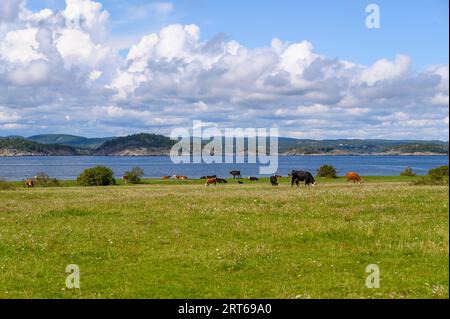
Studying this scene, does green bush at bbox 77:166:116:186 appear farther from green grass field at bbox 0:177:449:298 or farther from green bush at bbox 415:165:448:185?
green grass field at bbox 0:177:449:298

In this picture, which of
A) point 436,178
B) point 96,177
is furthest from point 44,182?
point 436,178

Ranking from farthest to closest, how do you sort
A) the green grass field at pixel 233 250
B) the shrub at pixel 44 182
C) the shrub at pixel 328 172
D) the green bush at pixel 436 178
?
1. the shrub at pixel 328 172
2. the shrub at pixel 44 182
3. the green bush at pixel 436 178
4. the green grass field at pixel 233 250

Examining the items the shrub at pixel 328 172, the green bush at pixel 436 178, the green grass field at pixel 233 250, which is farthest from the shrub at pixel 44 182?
the green bush at pixel 436 178

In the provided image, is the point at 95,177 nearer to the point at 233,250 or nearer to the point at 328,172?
the point at 328,172

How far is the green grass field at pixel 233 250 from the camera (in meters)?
13.8

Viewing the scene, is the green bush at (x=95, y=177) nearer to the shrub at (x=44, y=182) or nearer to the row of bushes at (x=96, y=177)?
the row of bushes at (x=96, y=177)

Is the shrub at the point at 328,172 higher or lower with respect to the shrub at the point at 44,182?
higher

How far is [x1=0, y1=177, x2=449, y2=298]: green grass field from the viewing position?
13.8 m

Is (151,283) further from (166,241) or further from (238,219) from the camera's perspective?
(238,219)

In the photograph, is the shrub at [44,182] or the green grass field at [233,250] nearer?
the green grass field at [233,250]

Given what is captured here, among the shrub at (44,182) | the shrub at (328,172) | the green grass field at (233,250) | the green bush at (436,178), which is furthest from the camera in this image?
the shrub at (328,172)

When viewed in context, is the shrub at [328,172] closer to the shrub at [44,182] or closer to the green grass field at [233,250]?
the shrub at [44,182]
